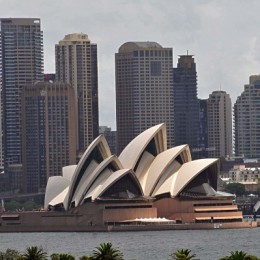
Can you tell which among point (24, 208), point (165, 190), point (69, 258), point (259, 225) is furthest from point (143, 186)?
point (69, 258)

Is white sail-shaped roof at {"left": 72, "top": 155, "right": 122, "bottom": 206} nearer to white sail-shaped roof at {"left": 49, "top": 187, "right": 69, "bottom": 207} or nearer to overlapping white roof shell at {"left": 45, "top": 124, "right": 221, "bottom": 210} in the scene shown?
overlapping white roof shell at {"left": 45, "top": 124, "right": 221, "bottom": 210}

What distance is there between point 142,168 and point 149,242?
20370 mm

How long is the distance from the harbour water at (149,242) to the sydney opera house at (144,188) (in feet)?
8.82

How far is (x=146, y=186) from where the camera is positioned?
481ft

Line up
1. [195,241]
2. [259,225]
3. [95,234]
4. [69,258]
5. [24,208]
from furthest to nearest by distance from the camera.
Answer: [24,208] < [259,225] < [95,234] < [195,241] < [69,258]

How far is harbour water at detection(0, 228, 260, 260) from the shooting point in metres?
111

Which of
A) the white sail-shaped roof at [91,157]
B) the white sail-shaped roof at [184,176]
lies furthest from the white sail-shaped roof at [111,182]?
the white sail-shaped roof at [184,176]

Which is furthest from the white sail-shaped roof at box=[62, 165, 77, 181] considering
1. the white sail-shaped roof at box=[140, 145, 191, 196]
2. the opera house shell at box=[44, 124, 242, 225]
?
the white sail-shaped roof at box=[140, 145, 191, 196]

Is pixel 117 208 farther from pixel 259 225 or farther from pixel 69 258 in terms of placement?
pixel 69 258

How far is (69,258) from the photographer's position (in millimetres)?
66312

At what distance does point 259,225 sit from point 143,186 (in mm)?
12675

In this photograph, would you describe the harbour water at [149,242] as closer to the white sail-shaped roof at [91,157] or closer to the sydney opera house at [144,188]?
the sydney opera house at [144,188]

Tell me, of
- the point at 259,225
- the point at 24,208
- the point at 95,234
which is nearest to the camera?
the point at 95,234

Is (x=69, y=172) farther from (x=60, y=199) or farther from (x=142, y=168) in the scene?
(x=142, y=168)
